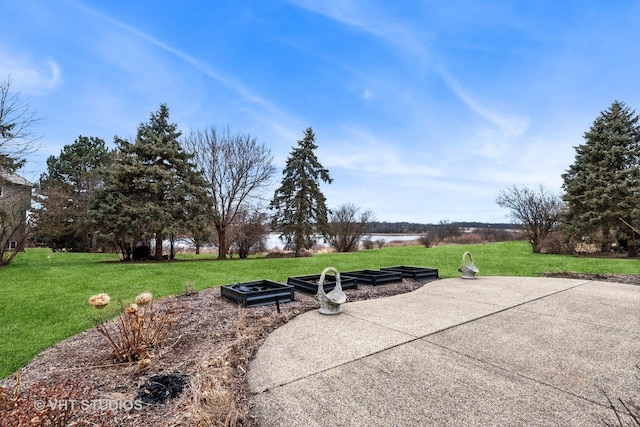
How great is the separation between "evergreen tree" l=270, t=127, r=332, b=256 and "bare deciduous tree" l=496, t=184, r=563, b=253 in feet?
37.8

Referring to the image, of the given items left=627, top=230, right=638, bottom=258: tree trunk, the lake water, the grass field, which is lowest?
the grass field

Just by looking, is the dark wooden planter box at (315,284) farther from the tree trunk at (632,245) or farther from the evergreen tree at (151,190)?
the tree trunk at (632,245)

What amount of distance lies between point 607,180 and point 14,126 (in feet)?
79.0

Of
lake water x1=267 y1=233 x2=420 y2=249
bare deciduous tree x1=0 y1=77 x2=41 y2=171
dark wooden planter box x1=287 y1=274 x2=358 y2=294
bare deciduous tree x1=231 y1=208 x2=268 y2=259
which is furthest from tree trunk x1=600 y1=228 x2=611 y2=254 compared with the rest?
bare deciduous tree x1=0 y1=77 x2=41 y2=171

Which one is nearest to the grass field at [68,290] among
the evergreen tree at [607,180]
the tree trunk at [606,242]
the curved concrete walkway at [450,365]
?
the curved concrete walkway at [450,365]

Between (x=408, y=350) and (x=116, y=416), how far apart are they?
102 inches

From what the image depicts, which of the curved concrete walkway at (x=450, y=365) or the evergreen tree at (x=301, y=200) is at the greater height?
the evergreen tree at (x=301, y=200)

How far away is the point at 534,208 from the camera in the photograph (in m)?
18.0

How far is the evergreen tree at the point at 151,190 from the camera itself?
12383 millimetres

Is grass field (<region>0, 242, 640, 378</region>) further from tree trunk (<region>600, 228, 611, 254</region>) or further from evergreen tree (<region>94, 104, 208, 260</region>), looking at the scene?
tree trunk (<region>600, 228, 611, 254</region>)

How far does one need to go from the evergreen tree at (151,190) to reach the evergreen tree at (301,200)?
4534mm

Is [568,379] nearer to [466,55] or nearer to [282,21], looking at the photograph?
[466,55]

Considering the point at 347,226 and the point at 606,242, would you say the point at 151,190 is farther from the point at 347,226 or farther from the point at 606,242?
the point at 606,242

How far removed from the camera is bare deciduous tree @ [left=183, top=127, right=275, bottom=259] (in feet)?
50.6
